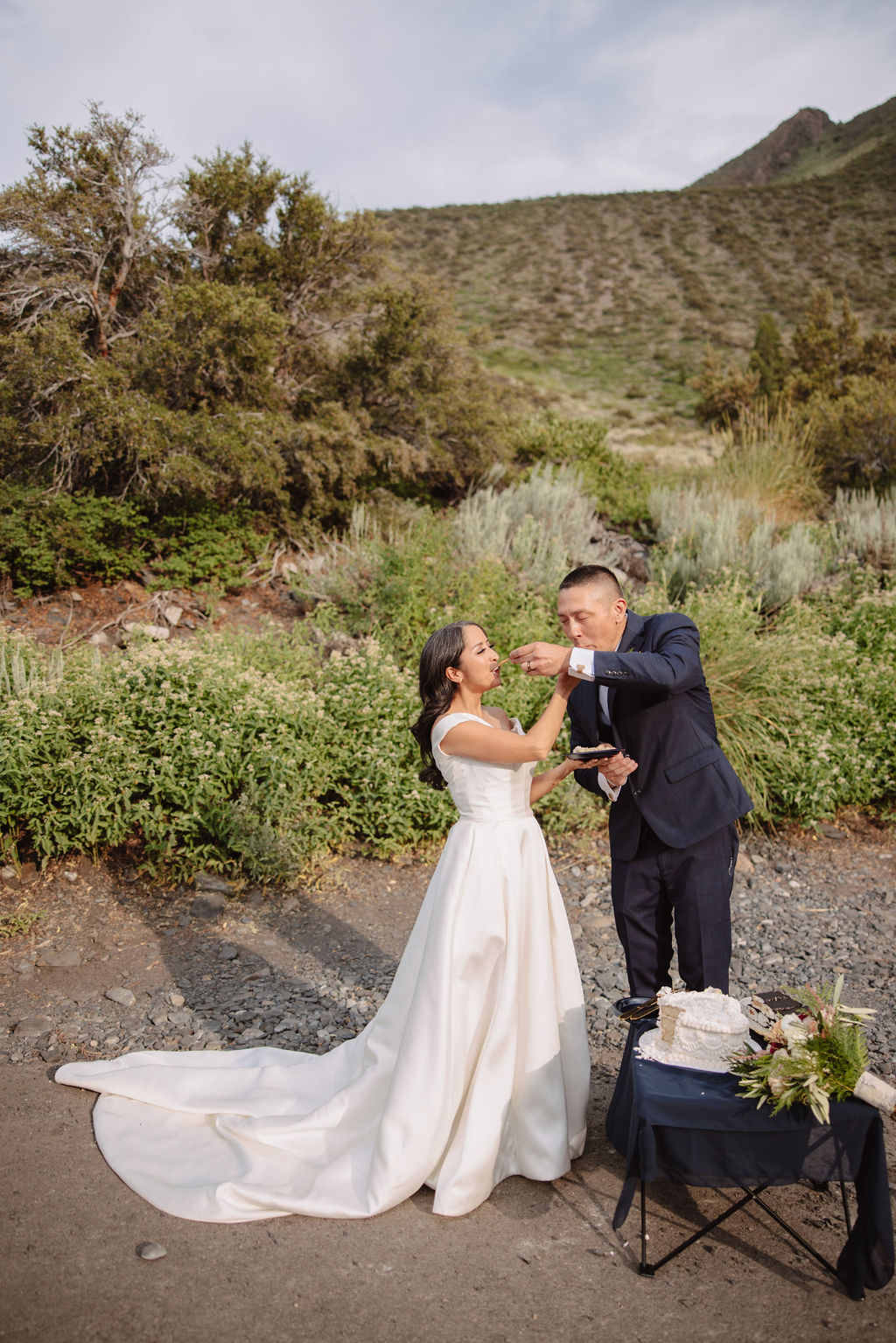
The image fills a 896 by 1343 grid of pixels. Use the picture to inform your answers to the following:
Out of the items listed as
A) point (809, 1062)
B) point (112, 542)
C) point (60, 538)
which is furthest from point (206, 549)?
point (809, 1062)

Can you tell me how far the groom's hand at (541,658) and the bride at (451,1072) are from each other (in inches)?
5.5

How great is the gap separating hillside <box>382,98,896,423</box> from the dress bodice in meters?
21.8

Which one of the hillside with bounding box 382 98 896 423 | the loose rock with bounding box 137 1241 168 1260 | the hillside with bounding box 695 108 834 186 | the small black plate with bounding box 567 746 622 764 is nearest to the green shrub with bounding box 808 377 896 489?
the small black plate with bounding box 567 746 622 764

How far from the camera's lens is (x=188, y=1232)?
287 cm

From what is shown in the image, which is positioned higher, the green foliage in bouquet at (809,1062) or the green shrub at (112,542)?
the green shrub at (112,542)

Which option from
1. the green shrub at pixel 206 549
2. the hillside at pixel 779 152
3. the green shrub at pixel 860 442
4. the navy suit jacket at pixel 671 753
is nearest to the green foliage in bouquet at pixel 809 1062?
the navy suit jacket at pixel 671 753

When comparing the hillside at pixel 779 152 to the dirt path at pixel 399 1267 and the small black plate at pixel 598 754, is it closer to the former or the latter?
the small black plate at pixel 598 754

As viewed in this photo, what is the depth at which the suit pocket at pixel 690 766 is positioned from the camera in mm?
3453

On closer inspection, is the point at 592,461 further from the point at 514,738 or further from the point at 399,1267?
the point at 399,1267

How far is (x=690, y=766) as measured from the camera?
346 cm

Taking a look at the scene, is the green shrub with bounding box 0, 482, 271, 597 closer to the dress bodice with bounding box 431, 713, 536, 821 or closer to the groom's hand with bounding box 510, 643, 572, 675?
the dress bodice with bounding box 431, 713, 536, 821

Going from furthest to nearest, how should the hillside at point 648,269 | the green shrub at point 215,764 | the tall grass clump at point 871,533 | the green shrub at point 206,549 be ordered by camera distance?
1. the hillside at point 648,269
2. the tall grass clump at point 871,533
3. the green shrub at point 206,549
4. the green shrub at point 215,764

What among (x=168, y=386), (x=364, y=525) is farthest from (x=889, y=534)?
(x=168, y=386)

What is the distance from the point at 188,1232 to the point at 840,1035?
7.13 ft
